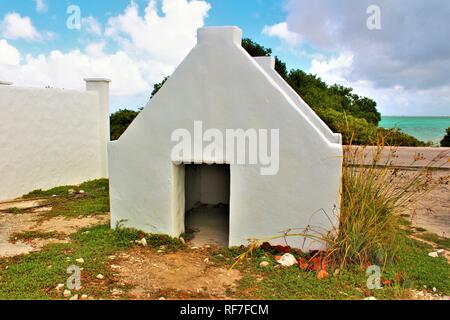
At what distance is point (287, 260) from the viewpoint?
5.58 metres

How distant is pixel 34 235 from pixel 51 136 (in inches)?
195

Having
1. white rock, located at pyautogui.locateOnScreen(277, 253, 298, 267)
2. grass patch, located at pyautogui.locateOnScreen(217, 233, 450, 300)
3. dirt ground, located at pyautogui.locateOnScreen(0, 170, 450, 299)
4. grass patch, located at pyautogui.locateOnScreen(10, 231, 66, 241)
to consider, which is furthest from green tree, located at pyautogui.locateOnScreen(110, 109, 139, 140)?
white rock, located at pyautogui.locateOnScreen(277, 253, 298, 267)

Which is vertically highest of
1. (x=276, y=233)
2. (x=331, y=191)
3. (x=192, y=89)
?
(x=192, y=89)

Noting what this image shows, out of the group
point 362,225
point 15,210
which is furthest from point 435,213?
point 15,210

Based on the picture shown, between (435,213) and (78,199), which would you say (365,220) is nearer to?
(435,213)

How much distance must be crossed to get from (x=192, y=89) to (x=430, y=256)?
4.57 m

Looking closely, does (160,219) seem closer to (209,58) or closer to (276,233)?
(276,233)

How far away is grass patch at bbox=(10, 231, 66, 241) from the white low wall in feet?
11.4

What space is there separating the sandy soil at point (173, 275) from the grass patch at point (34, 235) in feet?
5.75

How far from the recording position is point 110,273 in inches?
209

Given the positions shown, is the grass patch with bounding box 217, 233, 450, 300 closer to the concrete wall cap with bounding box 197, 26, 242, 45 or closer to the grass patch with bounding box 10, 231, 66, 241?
the grass patch with bounding box 10, 231, 66, 241

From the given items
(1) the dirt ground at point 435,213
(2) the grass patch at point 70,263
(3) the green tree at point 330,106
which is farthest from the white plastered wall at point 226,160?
(3) the green tree at point 330,106
